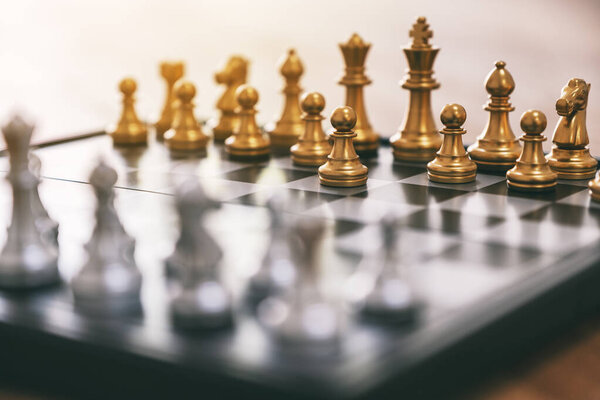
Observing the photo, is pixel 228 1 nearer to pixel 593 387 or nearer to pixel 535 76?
pixel 535 76

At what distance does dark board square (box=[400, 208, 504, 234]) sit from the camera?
1.35 metres

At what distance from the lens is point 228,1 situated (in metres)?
3.31

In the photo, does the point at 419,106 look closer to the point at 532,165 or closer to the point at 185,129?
the point at 532,165

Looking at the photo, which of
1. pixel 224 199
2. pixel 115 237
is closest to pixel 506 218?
pixel 224 199

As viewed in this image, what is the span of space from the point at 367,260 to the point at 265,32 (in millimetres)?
2275

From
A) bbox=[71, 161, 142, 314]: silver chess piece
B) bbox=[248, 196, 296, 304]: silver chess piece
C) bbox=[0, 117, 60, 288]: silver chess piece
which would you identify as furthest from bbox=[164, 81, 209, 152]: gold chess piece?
bbox=[248, 196, 296, 304]: silver chess piece

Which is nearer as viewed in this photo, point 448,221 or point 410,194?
point 448,221

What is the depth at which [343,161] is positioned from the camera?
5.61 feet

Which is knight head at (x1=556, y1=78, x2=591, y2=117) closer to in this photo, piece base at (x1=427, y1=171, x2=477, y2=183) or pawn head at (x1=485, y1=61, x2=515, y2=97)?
pawn head at (x1=485, y1=61, x2=515, y2=97)

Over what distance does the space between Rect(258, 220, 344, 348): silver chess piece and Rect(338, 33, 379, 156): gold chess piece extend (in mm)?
1063

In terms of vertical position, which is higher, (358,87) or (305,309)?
(358,87)

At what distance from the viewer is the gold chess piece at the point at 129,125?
2223 mm

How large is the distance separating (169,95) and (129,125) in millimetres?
275


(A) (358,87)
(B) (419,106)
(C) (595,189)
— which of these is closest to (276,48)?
(A) (358,87)
